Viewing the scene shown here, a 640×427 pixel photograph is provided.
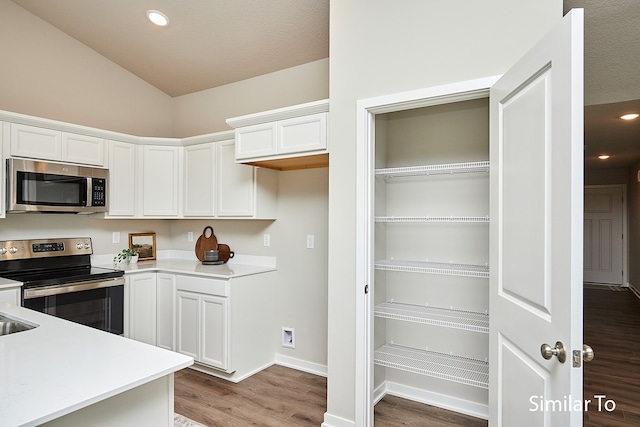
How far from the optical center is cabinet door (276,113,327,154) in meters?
2.53

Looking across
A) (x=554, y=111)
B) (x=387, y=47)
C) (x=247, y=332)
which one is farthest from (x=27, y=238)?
(x=554, y=111)

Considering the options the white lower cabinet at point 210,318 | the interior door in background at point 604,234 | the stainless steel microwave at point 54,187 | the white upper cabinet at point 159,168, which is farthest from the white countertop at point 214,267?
the interior door in background at point 604,234

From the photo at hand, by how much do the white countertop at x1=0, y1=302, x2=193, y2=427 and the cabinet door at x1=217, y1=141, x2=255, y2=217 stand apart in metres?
1.88

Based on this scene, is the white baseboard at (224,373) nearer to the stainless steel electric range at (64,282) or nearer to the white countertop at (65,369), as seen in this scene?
the stainless steel electric range at (64,282)

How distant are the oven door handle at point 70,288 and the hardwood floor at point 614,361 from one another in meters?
3.73

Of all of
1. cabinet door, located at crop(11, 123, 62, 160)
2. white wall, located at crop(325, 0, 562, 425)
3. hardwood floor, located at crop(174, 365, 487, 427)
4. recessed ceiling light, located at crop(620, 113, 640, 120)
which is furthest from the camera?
recessed ceiling light, located at crop(620, 113, 640, 120)

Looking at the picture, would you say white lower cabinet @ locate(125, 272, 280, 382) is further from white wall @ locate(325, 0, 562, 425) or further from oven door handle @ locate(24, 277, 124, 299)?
→ white wall @ locate(325, 0, 562, 425)

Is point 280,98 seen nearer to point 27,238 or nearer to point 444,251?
point 444,251

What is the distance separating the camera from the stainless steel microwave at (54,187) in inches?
110

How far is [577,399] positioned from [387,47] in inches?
76.5

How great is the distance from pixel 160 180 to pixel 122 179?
13.5 inches

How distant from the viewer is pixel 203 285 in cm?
314

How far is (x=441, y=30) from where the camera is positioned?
2.03 m

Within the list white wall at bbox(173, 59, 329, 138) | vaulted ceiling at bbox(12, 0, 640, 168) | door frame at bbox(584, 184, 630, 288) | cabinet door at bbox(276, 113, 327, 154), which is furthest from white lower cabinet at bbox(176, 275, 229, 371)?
door frame at bbox(584, 184, 630, 288)
